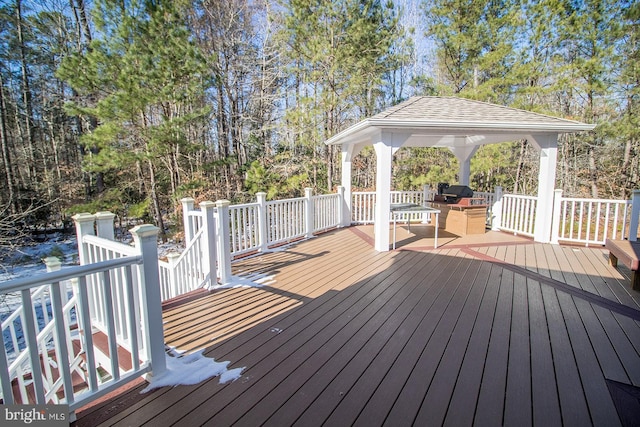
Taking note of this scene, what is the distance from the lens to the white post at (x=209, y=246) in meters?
3.53

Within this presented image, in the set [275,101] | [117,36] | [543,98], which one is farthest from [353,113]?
[117,36]

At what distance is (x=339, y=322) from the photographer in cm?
272

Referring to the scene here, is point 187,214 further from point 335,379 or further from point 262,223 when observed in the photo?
point 335,379

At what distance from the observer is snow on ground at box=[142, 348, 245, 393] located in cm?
194

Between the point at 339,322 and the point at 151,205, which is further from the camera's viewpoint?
the point at 151,205

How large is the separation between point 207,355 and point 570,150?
14.8 metres

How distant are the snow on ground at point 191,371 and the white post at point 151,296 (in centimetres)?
7

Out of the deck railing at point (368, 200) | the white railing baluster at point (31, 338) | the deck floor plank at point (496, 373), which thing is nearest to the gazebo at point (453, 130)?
the deck railing at point (368, 200)

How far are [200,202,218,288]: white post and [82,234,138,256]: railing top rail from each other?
1196 mm

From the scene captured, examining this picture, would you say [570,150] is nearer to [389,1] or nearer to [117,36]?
[389,1]

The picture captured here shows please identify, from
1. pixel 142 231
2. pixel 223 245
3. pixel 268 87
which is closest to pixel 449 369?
pixel 142 231

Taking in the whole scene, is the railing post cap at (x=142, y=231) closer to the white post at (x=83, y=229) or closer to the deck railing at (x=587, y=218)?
the white post at (x=83, y=229)

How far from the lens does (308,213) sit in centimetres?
630

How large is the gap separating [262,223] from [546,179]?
213 inches
